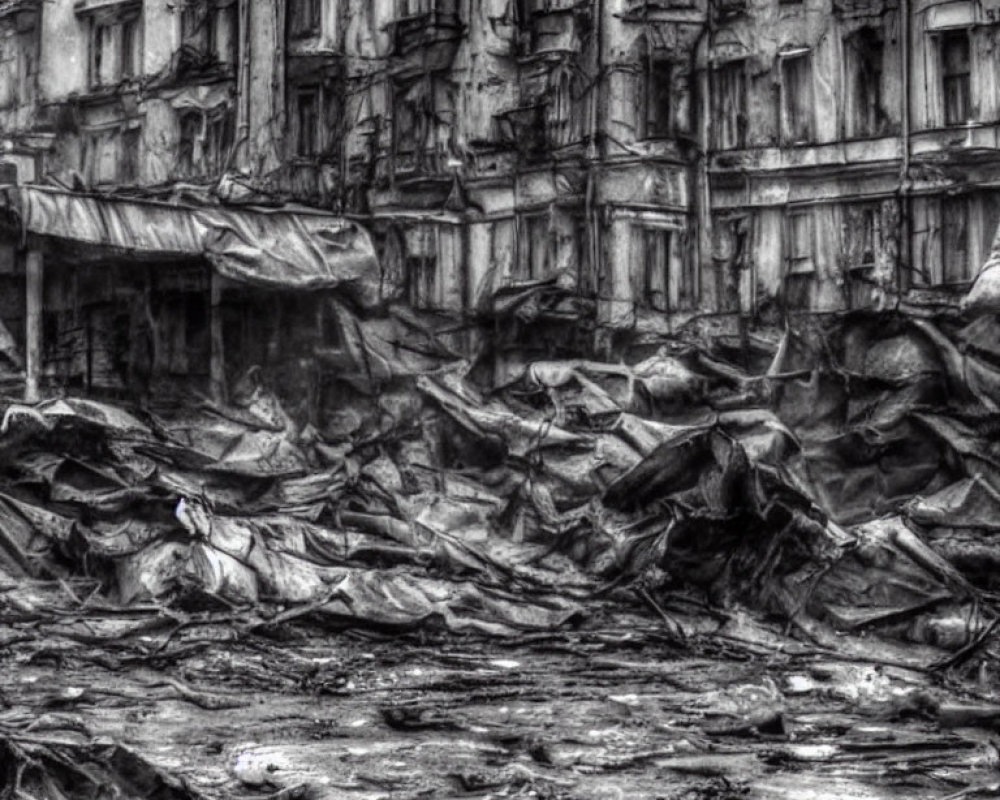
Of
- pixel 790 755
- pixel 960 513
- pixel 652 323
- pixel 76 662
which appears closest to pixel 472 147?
pixel 652 323

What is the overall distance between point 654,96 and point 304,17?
25.8 feet

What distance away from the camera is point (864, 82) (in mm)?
35594

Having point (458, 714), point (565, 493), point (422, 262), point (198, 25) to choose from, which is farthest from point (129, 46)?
point (458, 714)

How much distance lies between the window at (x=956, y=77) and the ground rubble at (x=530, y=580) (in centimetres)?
506

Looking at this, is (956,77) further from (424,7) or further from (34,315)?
(34,315)

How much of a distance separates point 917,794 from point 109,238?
21603 mm

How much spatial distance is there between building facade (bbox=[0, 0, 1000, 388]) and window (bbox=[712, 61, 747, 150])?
0.04m

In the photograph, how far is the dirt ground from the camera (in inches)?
621

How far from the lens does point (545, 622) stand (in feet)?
77.3

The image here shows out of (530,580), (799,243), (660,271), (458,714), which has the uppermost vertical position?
(799,243)

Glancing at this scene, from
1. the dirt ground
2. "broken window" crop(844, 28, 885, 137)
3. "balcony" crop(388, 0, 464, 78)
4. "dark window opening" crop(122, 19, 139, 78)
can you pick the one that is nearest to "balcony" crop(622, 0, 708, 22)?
"broken window" crop(844, 28, 885, 137)

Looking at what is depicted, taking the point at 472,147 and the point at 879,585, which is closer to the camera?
the point at 879,585

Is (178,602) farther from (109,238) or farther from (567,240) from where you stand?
(567,240)

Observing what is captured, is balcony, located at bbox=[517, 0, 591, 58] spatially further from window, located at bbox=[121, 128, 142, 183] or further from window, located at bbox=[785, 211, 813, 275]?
window, located at bbox=[121, 128, 142, 183]
